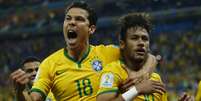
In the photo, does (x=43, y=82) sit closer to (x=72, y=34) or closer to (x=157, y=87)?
(x=72, y=34)

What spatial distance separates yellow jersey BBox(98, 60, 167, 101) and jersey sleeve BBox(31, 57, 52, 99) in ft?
1.96

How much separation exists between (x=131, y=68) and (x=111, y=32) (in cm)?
1715

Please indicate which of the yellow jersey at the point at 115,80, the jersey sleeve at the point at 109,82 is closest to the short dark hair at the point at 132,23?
the yellow jersey at the point at 115,80

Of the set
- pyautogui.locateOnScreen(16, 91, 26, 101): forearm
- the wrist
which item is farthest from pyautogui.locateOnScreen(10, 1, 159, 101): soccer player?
the wrist

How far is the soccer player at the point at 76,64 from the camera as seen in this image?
443 centimetres

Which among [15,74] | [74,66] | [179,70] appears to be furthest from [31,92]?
[179,70]

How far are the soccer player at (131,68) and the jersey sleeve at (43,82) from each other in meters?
0.60

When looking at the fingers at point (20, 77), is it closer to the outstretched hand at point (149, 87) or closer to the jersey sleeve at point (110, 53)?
the outstretched hand at point (149, 87)

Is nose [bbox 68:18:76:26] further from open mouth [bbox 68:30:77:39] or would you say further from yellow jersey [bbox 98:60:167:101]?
yellow jersey [bbox 98:60:167:101]

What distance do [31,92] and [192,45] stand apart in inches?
599

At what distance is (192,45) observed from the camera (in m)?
19.0

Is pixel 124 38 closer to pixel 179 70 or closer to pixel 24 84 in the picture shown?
pixel 24 84

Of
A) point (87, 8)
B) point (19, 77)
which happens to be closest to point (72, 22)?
point (87, 8)

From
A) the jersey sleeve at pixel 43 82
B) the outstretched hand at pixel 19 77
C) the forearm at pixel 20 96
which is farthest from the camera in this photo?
the jersey sleeve at pixel 43 82
